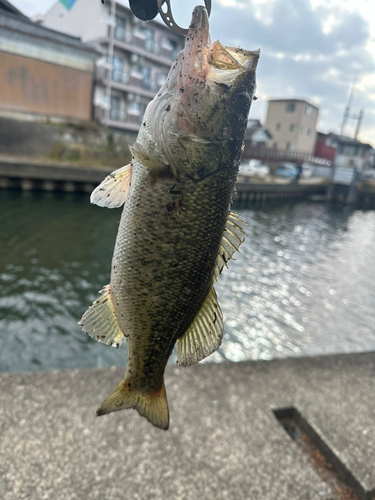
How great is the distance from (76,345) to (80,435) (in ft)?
13.7

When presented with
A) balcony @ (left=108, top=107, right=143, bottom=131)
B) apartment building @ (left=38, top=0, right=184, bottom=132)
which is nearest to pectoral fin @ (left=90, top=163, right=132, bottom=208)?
apartment building @ (left=38, top=0, right=184, bottom=132)

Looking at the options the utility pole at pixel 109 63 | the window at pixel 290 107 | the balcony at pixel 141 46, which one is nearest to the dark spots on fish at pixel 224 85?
the utility pole at pixel 109 63

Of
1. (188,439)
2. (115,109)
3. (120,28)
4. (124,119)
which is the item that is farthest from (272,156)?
(188,439)

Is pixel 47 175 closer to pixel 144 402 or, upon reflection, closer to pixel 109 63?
pixel 109 63

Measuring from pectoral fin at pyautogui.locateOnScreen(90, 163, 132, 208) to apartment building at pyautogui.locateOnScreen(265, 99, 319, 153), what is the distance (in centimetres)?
6005

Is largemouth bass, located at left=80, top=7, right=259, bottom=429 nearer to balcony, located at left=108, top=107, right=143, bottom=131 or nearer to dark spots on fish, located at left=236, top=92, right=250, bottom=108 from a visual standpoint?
dark spots on fish, located at left=236, top=92, right=250, bottom=108

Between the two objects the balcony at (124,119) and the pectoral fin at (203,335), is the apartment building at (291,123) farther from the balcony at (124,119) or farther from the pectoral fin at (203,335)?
the pectoral fin at (203,335)

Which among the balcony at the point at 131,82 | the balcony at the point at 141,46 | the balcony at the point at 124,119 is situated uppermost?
the balcony at the point at 141,46

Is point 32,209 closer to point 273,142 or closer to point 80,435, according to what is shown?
point 80,435

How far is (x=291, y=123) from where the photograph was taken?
187 feet

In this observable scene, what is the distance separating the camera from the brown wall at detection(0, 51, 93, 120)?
75.4 feet

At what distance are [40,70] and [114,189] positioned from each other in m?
27.5

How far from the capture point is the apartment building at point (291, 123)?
56031 mm

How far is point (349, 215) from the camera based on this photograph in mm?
32219
